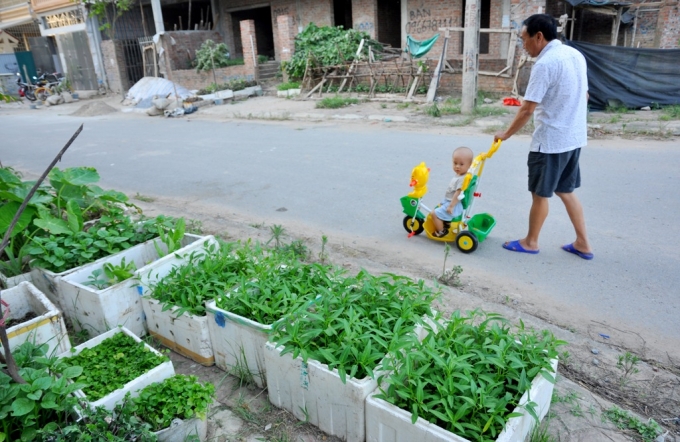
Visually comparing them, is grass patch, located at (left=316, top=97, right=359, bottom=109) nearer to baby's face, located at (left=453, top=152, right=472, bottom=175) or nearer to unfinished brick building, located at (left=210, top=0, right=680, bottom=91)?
unfinished brick building, located at (left=210, top=0, right=680, bottom=91)

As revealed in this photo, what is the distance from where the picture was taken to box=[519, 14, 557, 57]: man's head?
3839mm

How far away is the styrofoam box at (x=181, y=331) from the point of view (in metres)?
2.89

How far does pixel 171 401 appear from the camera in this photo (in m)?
2.25

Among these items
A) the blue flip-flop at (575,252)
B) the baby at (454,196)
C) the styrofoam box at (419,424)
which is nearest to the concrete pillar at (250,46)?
the baby at (454,196)

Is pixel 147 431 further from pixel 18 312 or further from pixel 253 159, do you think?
pixel 253 159

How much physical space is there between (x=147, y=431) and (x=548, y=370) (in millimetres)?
1723

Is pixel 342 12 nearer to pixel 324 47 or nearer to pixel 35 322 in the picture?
pixel 324 47

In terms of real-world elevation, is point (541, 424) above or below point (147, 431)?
below

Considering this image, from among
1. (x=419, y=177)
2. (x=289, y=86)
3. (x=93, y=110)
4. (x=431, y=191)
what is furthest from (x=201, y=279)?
(x=93, y=110)

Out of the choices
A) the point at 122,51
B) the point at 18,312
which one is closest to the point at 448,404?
the point at 18,312

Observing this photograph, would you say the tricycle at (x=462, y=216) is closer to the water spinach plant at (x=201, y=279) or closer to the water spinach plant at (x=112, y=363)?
the water spinach plant at (x=201, y=279)

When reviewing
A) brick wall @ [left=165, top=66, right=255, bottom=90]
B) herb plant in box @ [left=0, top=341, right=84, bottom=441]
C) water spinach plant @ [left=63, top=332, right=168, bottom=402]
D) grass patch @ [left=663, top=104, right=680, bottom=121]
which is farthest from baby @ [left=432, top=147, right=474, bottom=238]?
brick wall @ [left=165, top=66, right=255, bottom=90]

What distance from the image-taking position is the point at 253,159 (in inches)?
336

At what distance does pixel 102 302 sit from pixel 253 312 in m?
1.05
